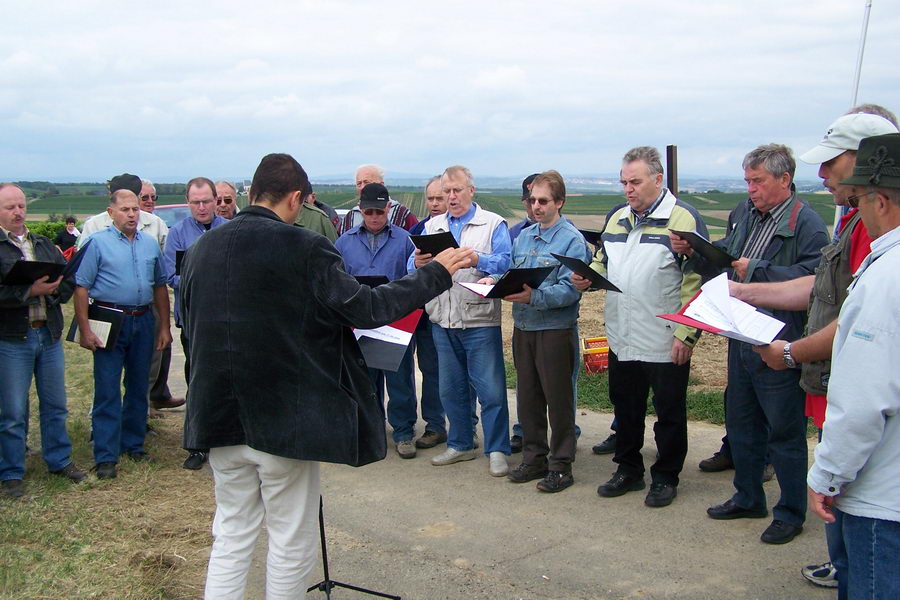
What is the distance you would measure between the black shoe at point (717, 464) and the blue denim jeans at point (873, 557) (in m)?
3.23

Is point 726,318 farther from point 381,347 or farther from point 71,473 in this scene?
point 71,473

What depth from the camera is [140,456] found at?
6379 mm

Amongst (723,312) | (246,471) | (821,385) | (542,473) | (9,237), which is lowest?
(542,473)

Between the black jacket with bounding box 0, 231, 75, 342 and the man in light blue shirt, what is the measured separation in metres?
0.15

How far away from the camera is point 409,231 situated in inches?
271

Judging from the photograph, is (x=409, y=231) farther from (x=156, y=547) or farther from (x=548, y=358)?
(x=156, y=547)

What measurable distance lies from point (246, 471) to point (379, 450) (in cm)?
61

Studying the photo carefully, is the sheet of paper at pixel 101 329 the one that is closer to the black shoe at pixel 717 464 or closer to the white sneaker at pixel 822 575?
the black shoe at pixel 717 464

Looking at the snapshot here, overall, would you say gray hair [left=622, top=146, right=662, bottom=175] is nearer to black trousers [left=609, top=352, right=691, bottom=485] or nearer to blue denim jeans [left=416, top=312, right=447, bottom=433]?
black trousers [left=609, top=352, right=691, bottom=485]

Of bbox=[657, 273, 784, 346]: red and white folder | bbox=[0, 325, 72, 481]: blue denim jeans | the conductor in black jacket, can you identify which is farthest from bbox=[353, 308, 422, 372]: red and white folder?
bbox=[0, 325, 72, 481]: blue denim jeans

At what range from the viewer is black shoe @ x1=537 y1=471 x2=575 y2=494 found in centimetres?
545

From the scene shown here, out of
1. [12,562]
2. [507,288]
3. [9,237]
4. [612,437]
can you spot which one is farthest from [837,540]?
[9,237]

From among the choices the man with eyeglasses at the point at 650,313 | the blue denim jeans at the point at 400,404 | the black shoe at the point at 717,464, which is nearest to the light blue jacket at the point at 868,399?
the man with eyeglasses at the point at 650,313

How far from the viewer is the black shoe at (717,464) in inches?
224
